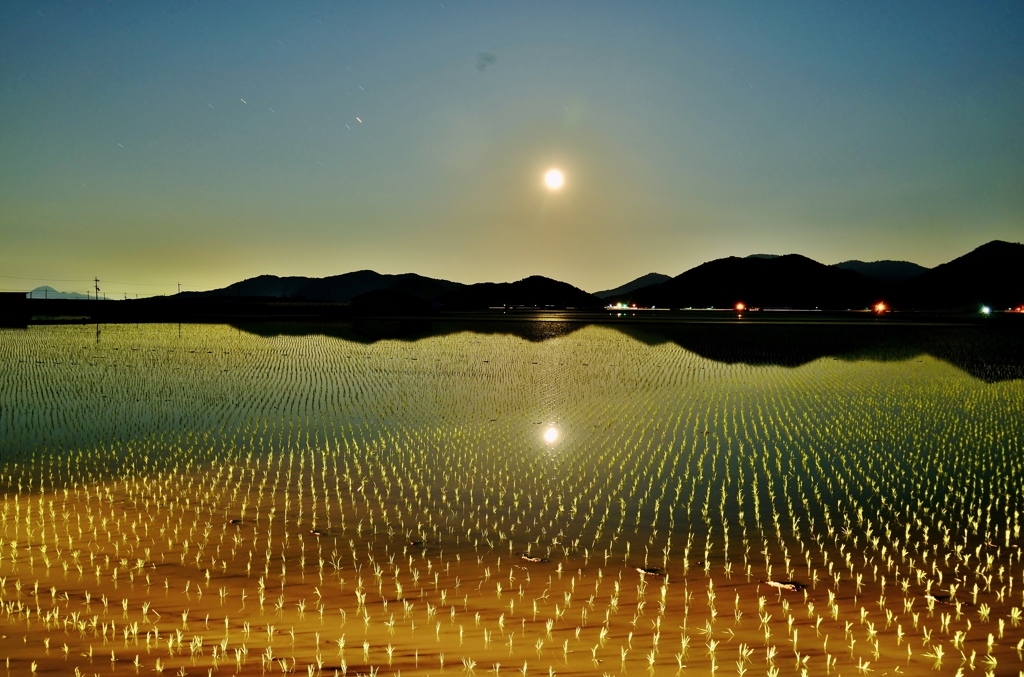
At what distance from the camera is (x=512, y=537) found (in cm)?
742

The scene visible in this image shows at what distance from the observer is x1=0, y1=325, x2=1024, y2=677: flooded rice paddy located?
16.5ft

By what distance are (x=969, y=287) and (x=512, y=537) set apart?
192m

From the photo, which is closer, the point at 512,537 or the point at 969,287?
the point at 512,537

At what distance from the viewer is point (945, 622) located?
536 centimetres

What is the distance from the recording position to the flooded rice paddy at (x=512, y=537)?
5016mm

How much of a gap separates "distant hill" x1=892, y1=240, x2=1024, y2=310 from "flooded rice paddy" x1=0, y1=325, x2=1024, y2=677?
160 metres

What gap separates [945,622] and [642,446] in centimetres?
683

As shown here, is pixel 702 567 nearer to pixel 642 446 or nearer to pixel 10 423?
pixel 642 446

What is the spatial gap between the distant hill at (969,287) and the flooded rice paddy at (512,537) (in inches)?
6306

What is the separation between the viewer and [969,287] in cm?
16188

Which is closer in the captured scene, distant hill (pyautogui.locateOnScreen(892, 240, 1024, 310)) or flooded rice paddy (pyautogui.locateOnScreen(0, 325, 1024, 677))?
flooded rice paddy (pyautogui.locateOnScreen(0, 325, 1024, 677))

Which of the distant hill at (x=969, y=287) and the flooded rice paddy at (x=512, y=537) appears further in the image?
the distant hill at (x=969, y=287)

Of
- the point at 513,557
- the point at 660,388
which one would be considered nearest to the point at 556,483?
the point at 513,557

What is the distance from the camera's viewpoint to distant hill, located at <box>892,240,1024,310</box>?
14988cm
